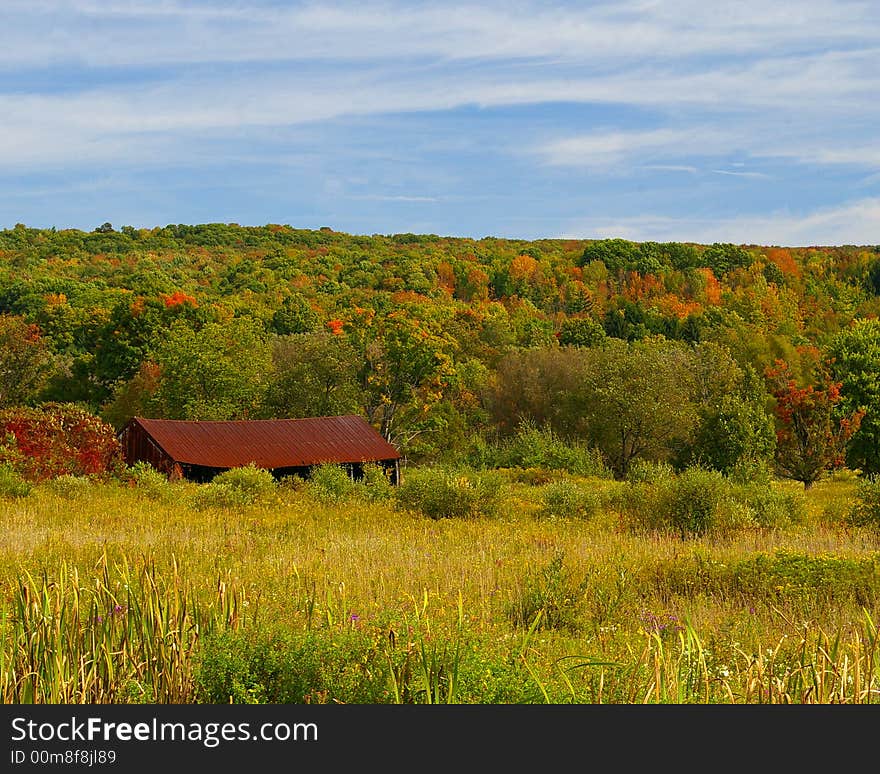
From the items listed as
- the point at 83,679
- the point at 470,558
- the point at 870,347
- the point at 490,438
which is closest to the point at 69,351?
the point at 490,438

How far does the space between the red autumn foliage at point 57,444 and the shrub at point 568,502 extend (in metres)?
13.3

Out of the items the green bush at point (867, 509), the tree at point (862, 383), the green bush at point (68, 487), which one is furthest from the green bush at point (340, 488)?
the tree at point (862, 383)

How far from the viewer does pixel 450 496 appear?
20781 millimetres

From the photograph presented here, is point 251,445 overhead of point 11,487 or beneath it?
beneath

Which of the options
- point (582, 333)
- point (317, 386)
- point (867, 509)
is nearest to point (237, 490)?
point (867, 509)

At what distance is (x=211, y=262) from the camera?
113500 mm

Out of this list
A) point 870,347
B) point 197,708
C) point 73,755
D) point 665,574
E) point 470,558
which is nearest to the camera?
point 73,755

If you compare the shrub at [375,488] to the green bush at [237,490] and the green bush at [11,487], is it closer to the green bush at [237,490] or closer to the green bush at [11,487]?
the green bush at [237,490]

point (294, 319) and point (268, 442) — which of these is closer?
point (268, 442)

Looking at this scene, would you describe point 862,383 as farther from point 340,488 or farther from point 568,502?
point 340,488

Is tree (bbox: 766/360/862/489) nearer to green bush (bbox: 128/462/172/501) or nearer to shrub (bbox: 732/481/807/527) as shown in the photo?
shrub (bbox: 732/481/807/527)

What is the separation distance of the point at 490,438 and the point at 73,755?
58.2m

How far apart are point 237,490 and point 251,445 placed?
54.8ft

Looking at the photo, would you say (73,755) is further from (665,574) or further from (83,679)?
(665,574)
